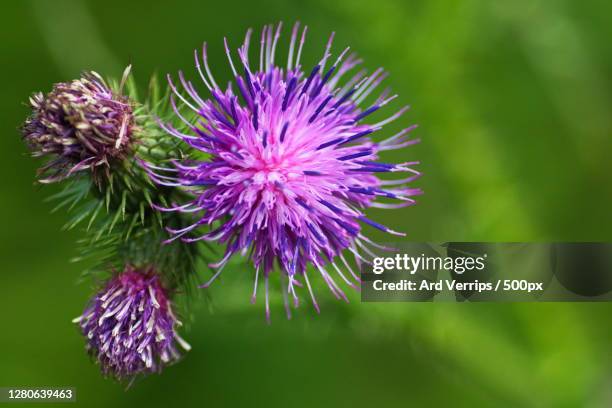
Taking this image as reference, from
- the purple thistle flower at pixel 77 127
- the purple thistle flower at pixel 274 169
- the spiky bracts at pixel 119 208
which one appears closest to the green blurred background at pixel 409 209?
the spiky bracts at pixel 119 208

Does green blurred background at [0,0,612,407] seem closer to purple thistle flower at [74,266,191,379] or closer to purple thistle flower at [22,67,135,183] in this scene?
purple thistle flower at [74,266,191,379]

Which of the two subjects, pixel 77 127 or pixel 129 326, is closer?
pixel 77 127

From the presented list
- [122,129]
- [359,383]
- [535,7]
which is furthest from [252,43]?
[359,383]

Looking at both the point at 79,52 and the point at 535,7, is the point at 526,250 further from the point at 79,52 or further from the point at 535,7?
the point at 79,52

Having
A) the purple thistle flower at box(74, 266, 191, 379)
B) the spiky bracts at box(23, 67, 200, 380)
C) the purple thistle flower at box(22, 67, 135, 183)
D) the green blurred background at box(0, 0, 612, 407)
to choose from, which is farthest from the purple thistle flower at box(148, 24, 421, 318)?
the green blurred background at box(0, 0, 612, 407)

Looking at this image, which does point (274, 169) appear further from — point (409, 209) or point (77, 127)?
point (409, 209)

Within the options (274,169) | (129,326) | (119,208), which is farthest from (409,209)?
(129,326)
